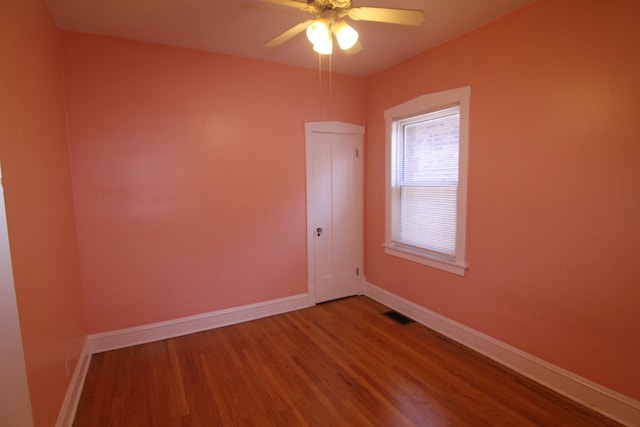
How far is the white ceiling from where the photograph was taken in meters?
2.27

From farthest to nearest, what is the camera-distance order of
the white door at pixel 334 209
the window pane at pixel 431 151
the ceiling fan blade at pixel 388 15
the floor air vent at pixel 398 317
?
the white door at pixel 334 209 < the floor air vent at pixel 398 317 < the window pane at pixel 431 151 < the ceiling fan blade at pixel 388 15

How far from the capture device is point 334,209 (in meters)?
3.96

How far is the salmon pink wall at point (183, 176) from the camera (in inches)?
109

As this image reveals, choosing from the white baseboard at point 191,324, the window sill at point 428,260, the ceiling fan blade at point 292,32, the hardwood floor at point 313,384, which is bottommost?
the hardwood floor at point 313,384

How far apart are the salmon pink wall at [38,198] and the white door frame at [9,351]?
0.04 meters

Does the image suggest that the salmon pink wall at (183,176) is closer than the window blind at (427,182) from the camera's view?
Yes

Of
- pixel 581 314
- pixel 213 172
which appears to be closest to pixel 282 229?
pixel 213 172

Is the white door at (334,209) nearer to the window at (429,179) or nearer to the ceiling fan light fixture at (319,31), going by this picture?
the window at (429,179)

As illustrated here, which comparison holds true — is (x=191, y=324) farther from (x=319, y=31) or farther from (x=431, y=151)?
(x=431, y=151)

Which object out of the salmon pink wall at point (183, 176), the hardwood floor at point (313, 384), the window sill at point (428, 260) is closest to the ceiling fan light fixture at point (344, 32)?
the salmon pink wall at point (183, 176)

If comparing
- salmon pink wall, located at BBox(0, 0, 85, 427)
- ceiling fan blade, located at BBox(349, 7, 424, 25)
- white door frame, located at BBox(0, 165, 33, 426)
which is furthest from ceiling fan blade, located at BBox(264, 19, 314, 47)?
white door frame, located at BBox(0, 165, 33, 426)

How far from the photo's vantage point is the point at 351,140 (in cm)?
399

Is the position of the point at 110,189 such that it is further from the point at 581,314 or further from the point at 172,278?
the point at 581,314

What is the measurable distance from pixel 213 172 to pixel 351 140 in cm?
176
